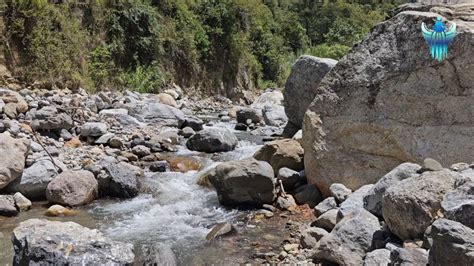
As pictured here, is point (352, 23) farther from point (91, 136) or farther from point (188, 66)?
point (91, 136)

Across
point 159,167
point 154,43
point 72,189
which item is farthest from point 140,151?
point 154,43

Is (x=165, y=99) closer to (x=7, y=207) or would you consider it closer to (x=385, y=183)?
(x=7, y=207)

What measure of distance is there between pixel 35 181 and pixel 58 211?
39.0 inches

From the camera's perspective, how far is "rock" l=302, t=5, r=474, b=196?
738 cm

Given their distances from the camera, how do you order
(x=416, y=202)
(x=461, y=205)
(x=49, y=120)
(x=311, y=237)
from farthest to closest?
(x=49, y=120)
(x=311, y=237)
(x=416, y=202)
(x=461, y=205)

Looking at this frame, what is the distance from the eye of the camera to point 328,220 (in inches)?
268

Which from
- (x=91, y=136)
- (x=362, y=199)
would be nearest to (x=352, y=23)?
(x=91, y=136)

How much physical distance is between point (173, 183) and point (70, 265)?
4.80m

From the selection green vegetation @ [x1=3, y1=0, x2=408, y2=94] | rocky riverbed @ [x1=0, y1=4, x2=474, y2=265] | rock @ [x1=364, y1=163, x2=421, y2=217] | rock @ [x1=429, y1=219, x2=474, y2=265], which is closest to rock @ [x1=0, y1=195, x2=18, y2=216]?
rocky riverbed @ [x1=0, y1=4, x2=474, y2=265]

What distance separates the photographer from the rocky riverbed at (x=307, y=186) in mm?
5262

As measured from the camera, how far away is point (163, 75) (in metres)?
22.6

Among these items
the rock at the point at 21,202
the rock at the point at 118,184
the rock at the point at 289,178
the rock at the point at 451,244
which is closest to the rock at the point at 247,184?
the rock at the point at 289,178

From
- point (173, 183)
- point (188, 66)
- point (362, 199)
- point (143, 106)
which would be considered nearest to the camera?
point (362, 199)

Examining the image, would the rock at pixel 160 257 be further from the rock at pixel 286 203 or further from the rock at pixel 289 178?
the rock at pixel 289 178
